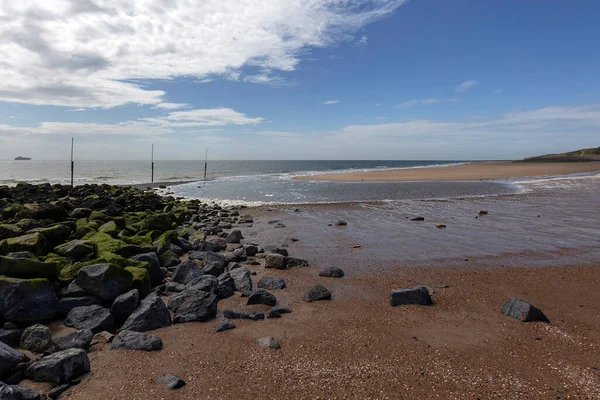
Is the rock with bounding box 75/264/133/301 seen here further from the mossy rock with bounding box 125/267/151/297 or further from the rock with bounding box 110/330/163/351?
the rock with bounding box 110/330/163/351

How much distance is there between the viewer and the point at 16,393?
160 inches

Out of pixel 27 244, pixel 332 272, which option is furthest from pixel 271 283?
pixel 27 244

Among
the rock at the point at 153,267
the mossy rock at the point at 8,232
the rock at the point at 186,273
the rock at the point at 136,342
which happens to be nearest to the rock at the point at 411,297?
the rock at the point at 136,342

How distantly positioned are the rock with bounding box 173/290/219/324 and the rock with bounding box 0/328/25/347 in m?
2.40

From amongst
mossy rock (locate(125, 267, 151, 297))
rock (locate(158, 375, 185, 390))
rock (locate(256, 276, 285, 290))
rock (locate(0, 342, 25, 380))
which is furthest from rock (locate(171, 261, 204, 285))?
rock (locate(158, 375, 185, 390))

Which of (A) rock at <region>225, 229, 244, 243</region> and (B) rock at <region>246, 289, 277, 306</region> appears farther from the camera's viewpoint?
(A) rock at <region>225, 229, 244, 243</region>

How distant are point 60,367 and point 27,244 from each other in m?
5.67

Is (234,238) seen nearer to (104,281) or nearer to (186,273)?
(186,273)

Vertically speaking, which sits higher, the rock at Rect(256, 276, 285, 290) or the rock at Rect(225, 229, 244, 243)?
the rock at Rect(225, 229, 244, 243)

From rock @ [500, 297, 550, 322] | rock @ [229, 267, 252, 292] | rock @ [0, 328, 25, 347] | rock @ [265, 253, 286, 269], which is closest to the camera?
rock @ [0, 328, 25, 347]

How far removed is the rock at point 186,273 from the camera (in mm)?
8609

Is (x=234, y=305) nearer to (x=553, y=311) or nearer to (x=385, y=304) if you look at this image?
(x=385, y=304)

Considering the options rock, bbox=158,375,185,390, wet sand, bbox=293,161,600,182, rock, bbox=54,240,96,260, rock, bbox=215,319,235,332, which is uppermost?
wet sand, bbox=293,161,600,182

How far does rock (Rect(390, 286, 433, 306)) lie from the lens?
7207 mm
